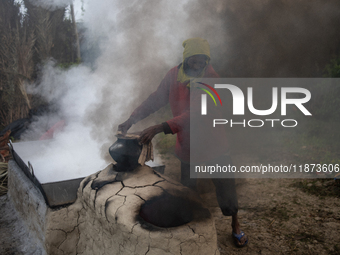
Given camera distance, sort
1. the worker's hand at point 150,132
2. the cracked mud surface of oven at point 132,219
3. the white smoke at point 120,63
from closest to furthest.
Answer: the cracked mud surface of oven at point 132,219, the worker's hand at point 150,132, the white smoke at point 120,63

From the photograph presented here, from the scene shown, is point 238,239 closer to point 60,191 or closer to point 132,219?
point 132,219

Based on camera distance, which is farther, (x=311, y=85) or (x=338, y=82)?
(x=311, y=85)

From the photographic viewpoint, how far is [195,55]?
6.26 ft

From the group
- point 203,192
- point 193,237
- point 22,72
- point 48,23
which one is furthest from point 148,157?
point 48,23

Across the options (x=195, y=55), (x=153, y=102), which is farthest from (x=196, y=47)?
(x=153, y=102)

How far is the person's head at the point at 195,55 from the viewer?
1874 millimetres

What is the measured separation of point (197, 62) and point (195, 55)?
0.06m

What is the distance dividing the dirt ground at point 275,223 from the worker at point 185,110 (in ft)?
0.83

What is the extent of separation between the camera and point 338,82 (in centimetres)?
513

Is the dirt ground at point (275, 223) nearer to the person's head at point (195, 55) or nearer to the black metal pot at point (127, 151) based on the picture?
the black metal pot at point (127, 151)

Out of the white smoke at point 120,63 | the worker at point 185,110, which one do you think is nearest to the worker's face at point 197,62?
the worker at point 185,110

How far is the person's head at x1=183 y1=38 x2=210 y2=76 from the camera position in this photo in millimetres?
1874

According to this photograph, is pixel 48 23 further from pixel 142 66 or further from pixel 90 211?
pixel 90 211

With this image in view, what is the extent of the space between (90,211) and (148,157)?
2.08 ft
